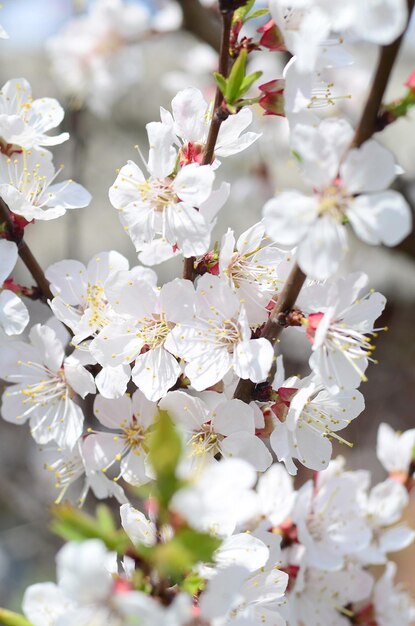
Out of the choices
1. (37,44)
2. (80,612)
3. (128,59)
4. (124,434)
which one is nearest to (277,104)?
(124,434)

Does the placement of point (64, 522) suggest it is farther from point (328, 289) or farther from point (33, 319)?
point (33, 319)

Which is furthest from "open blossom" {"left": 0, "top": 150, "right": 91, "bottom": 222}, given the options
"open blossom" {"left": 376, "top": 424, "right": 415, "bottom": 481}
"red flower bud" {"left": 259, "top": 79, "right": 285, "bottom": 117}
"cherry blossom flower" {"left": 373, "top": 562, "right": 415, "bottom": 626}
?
"cherry blossom flower" {"left": 373, "top": 562, "right": 415, "bottom": 626}

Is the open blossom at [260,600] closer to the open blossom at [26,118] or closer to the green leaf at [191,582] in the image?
the green leaf at [191,582]

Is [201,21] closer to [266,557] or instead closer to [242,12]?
[242,12]

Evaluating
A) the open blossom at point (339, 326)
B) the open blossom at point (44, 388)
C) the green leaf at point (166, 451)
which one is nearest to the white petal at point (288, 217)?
the open blossom at point (339, 326)

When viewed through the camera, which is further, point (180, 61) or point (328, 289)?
point (180, 61)

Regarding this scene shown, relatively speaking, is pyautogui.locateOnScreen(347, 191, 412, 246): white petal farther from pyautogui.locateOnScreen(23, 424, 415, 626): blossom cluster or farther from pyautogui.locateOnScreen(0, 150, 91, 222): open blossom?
pyautogui.locateOnScreen(0, 150, 91, 222): open blossom

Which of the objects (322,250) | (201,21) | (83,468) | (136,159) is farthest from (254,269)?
(136,159)
